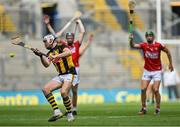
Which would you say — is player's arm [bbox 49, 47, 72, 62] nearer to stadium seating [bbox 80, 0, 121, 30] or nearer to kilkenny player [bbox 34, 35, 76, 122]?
kilkenny player [bbox 34, 35, 76, 122]

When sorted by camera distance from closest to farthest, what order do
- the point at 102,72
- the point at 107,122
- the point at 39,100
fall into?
1. the point at 107,122
2. the point at 39,100
3. the point at 102,72

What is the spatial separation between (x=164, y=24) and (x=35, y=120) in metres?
21.9

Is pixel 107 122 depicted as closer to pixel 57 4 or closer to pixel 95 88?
pixel 95 88

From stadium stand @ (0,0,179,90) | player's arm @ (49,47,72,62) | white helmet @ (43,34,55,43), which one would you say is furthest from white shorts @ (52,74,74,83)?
stadium stand @ (0,0,179,90)

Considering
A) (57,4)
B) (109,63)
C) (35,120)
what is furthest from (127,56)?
(35,120)

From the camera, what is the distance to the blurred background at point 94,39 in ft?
123

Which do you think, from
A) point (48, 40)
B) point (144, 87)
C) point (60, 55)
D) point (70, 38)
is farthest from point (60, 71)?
point (144, 87)

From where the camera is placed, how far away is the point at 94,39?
39.0 metres

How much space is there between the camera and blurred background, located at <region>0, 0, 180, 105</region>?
3734 centimetres

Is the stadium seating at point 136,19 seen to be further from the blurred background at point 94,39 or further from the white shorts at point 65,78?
the white shorts at point 65,78

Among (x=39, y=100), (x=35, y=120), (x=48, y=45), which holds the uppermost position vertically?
(x=48, y=45)

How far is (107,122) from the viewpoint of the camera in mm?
17438

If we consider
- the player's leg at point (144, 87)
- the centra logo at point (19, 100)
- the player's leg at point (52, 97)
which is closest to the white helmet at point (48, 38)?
the player's leg at point (52, 97)

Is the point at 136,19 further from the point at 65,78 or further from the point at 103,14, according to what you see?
the point at 65,78
